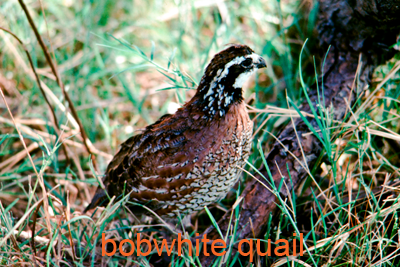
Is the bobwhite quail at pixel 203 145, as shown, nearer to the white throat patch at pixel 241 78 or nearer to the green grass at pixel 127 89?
the white throat patch at pixel 241 78

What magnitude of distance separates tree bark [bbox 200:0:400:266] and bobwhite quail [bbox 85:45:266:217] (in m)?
0.24

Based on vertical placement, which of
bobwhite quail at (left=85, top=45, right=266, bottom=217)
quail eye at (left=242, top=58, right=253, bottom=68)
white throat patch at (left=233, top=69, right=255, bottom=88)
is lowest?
bobwhite quail at (left=85, top=45, right=266, bottom=217)

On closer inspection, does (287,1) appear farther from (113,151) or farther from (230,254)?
(230,254)

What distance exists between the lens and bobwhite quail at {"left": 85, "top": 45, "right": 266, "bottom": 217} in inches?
92.6

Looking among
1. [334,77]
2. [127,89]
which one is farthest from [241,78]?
[127,89]

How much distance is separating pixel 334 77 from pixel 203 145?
1.35 meters

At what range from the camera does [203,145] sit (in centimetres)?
237

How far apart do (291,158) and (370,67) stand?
1101 millimetres

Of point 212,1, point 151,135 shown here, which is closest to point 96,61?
point 212,1

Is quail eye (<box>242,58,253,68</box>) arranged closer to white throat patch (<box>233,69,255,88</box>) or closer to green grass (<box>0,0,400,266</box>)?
white throat patch (<box>233,69,255,88</box>)

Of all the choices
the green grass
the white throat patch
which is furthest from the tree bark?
the white throat patch

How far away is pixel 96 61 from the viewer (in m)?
4.50

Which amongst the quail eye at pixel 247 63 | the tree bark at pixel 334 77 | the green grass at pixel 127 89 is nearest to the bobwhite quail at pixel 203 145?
the quail eye at pixel 247 63

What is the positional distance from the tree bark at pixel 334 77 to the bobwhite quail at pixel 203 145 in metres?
0.24
